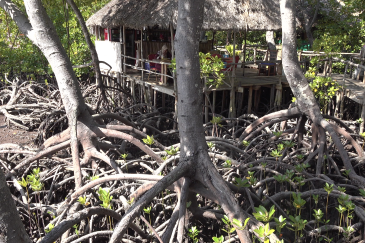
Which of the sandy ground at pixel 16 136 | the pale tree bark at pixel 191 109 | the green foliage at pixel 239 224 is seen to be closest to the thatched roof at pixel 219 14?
the sandy ground at pixel 16 136

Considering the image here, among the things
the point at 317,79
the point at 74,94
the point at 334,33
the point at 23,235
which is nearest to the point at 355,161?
the point at 317,79

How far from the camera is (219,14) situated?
8.27 m

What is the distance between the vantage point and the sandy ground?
7.64 metres

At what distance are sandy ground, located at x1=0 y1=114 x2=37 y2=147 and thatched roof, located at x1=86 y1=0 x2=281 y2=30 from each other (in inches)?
150

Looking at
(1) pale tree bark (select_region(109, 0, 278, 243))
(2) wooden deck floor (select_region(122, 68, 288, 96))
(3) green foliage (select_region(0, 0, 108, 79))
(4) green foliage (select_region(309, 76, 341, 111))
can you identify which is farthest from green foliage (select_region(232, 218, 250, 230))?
(3) green foliage (select_region(0, 0, 108, 79))

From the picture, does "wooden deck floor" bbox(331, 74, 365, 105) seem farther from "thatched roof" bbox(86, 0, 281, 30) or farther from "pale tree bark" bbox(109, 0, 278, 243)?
"pale tree bark" bbox(109, 0, 278, 243)

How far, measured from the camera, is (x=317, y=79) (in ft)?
20.6

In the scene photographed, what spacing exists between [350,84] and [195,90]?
703cm

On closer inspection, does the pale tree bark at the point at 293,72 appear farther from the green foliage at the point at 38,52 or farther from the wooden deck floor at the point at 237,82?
the green foliage at the point at 38,52

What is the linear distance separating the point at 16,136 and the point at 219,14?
18.4ft

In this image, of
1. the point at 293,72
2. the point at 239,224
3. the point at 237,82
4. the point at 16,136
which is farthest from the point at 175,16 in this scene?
the point at 239,224

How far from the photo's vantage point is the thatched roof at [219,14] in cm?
810

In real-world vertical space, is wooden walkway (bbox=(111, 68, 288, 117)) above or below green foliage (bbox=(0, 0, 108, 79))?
below

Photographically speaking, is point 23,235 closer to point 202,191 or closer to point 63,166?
point 202,191
